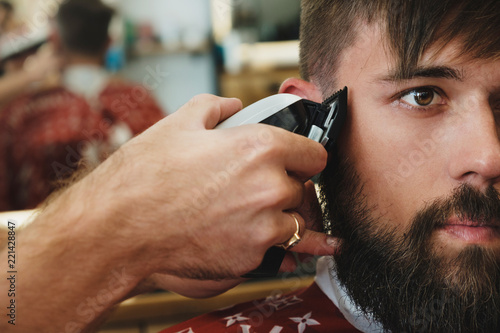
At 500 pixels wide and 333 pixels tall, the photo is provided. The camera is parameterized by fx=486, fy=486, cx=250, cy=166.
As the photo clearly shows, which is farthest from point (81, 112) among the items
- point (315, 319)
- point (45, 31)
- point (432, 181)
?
point (432, 181)

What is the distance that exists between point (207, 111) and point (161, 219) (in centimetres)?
23

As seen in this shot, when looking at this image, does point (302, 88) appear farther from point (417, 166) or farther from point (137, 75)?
point (137, 75)

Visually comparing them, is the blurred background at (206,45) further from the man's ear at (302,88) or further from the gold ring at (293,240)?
the gold ring at (293,240)

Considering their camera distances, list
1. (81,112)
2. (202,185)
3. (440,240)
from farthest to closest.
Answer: (81,112) < (440,240) < (202,185)

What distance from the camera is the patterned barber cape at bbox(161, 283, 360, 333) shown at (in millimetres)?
1181

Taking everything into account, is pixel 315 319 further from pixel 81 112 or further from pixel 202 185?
pixel 81 112

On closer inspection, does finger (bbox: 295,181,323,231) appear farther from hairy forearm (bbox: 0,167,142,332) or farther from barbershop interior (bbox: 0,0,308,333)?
barbershop interior (bbox: 0,0,308,333)

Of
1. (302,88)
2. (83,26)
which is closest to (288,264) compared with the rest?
(302,88)

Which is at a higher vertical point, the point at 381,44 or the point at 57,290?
the point at 381,44

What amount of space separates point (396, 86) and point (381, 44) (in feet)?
0.32

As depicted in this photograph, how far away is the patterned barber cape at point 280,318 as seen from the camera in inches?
46.5

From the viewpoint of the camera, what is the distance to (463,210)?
0.97 meters

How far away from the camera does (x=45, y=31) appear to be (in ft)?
8.95

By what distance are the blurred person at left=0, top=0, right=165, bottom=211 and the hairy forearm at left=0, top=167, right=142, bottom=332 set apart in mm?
1689
